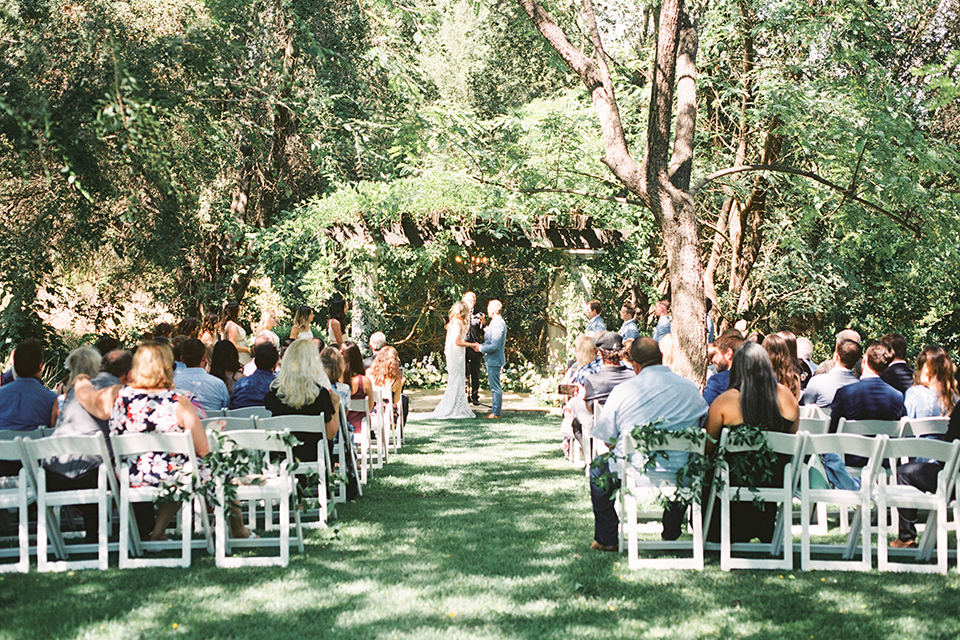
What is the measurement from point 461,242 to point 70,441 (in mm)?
10648

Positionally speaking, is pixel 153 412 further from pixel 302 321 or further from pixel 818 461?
pixel 302 321

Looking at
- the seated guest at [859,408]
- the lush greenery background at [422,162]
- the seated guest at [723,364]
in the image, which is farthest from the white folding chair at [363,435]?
the seated guest at [859,408]

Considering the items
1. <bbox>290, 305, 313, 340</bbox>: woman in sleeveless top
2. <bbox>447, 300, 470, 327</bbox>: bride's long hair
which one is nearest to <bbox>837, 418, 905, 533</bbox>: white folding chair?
<bbox>290, 305, 313, 340</bbox>: woman in sleeveless top

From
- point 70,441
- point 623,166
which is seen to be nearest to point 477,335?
point 623,166

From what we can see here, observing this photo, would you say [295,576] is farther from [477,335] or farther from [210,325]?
[477,335]

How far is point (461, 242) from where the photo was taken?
603 inches

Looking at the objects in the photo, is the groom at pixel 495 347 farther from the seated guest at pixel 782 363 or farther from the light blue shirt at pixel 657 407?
the light blue shirt at pixel 657 407

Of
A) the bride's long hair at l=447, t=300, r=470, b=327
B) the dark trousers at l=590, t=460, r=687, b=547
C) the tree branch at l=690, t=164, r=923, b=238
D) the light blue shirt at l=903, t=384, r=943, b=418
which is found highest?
the tree branch at l=690, t=164, r=923, b=238

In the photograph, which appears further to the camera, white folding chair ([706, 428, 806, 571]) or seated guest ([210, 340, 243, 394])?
seated guest ([210, 340, 243, 394])

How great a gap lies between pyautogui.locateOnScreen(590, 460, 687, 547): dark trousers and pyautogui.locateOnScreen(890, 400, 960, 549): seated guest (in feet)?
4.54

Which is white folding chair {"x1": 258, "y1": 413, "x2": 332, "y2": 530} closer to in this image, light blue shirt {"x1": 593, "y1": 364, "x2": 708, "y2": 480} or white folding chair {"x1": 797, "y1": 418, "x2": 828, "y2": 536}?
light blue shirt {"x1": 593, "y1": 364, "x2": 708, "y2": 480}

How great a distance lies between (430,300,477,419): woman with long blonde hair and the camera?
12.7m

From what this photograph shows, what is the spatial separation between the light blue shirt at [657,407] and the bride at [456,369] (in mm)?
7050

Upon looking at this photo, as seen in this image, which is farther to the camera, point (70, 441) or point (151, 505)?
point (151, 505)
